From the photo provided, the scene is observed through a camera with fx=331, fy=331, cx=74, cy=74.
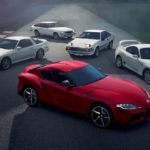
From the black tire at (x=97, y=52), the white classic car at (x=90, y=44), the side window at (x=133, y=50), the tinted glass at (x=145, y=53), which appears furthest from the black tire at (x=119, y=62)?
the black tire at (x=97, y=52)

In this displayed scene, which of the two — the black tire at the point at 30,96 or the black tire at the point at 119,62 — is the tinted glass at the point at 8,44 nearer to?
the black tire at the point at 119,62

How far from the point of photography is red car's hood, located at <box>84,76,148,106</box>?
9320 mm

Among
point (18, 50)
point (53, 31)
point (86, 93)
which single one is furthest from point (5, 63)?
point (53, 31)

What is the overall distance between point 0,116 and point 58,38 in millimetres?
15683

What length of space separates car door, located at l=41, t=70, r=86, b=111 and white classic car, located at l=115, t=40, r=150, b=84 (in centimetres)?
512

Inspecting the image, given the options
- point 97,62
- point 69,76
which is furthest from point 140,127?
point 97,62

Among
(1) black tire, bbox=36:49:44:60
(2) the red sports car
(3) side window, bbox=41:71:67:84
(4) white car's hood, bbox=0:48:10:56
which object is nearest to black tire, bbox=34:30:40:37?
(1) black tire, bbox=36:49:44:60

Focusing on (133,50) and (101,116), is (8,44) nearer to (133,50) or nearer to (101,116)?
(133,50)

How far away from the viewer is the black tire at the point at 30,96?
1102cm

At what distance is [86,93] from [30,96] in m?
2.37

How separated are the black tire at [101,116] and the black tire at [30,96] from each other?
234 cm

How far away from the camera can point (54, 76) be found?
10516 millimetres

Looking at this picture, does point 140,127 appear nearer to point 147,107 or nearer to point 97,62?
point 147,107

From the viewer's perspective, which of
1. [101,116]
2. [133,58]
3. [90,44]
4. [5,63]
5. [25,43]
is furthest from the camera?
[90,44]
